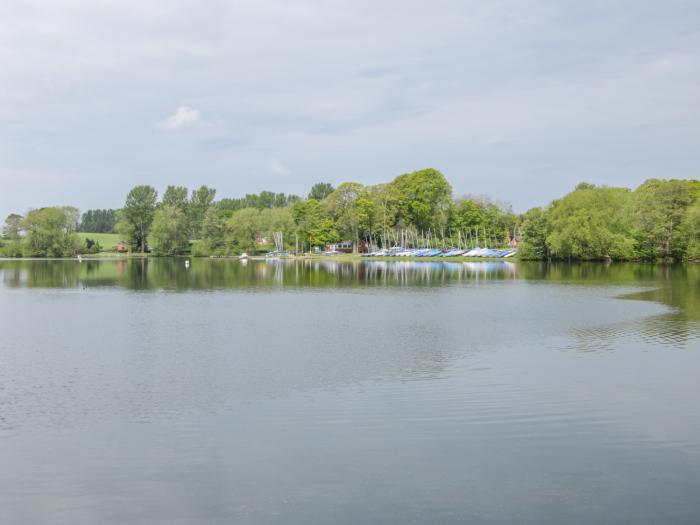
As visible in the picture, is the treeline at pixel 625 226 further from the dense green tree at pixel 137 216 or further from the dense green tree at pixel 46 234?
the dense green tree at pixel 46 234

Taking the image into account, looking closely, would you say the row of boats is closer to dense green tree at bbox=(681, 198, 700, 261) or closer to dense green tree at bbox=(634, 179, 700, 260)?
dense green tree at bbox=(634, 179, 700, 260)

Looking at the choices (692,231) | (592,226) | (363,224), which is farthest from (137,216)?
(692,231)

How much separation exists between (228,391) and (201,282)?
46.9 meters

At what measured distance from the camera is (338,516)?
388 inches

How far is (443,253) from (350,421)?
118 meters

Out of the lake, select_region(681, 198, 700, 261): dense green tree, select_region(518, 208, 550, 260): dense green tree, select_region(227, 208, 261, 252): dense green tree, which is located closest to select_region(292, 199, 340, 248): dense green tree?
select_region(227, 208, 261, 252): dense green tree

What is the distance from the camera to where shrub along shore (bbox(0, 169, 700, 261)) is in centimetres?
9819

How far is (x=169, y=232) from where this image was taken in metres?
149

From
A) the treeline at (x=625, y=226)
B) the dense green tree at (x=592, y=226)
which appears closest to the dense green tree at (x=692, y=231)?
the treeline at (x=625, y=226)

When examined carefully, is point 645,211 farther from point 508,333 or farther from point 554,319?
point 508,333

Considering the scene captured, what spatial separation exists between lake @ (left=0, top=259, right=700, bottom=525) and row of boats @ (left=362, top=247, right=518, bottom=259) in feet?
301

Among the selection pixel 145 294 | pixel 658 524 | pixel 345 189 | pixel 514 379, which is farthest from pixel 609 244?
pixel 658 524

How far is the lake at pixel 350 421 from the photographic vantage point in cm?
1037

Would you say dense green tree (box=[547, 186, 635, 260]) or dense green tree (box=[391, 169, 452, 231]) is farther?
dense green tree (box=[391, 169, 452, 231])
